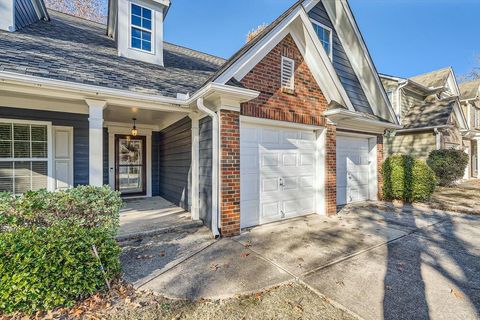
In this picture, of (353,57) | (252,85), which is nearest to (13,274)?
(252,85)

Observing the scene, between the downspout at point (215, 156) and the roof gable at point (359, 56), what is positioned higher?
the roof gable at point (359, 56)

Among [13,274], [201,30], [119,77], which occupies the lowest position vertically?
[13,274]

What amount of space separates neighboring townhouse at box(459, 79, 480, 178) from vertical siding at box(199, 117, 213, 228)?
19027 millimetres

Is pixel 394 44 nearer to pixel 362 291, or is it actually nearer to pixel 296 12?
pixel 296 12

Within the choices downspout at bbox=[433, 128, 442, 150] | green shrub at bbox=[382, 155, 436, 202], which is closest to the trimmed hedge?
green shrub at bbox=[382, 155, 436, 202]

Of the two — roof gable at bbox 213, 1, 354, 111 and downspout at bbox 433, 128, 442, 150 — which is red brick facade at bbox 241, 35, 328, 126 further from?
downspout at bbox 433, 128, 442, 150

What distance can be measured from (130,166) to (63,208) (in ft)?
19.3

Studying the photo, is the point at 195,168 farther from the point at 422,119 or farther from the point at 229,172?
the point at 422,119

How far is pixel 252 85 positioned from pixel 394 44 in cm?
1963

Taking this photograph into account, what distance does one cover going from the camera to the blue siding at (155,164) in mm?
8734

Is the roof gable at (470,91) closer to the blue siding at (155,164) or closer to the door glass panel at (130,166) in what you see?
the blue siding at (155,164)

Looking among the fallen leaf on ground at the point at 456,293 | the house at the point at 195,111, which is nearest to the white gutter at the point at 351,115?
the house at the point at 195,111

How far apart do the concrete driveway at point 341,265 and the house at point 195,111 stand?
0.86 metres

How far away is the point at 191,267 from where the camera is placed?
11.5 ft
